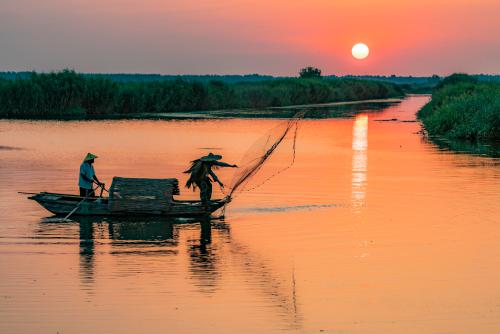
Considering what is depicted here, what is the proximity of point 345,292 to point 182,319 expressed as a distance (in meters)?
2.42

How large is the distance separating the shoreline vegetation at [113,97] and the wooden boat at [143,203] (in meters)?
42.8

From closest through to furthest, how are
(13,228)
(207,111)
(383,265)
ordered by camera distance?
(383,265), (13,228), (207,111)

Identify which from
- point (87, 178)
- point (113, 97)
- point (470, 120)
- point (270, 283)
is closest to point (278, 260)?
point (270, 283)

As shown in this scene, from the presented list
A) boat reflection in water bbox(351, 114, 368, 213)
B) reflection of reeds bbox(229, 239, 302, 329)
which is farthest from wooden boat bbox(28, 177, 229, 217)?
boat reflection in water bbox(351, 114, 368, 213)

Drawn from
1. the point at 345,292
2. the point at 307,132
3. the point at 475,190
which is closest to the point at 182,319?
the point at 345,292

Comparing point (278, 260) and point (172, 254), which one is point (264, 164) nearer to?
point (172, 254)

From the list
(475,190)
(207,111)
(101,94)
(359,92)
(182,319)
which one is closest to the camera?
(182,319)

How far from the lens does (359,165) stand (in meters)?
30.8

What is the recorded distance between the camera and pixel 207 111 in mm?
72625

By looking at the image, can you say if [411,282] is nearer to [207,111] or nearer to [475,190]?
[475,190]

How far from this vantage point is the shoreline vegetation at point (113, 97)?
6325 cm

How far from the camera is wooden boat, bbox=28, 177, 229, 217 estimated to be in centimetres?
1822

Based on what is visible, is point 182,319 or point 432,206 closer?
point 182,319

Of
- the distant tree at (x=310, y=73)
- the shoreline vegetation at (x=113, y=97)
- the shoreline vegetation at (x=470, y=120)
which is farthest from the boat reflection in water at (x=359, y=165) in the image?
the distant tree at (x=310, y=73)
